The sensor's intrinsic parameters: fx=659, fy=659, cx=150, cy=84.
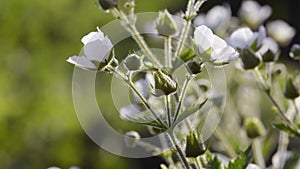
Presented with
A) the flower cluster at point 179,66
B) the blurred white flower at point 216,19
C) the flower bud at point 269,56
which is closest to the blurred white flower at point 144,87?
the flower cluster at point 179,66

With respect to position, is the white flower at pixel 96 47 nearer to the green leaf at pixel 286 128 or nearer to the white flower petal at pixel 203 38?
the white flower petal at pixel 203 38

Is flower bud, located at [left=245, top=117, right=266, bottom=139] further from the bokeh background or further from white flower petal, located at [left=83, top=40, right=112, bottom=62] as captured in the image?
the bokeh background

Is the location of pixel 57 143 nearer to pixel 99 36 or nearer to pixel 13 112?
pixel 13 112

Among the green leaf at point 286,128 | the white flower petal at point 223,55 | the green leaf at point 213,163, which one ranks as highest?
the white flower petal at point 223,55

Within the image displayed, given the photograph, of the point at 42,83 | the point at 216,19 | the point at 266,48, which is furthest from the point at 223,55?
the point at 42,83

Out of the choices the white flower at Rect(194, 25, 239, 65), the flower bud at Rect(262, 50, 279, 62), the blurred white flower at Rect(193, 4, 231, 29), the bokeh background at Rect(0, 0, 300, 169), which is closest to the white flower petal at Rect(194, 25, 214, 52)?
the white flower at Rect(194, 25, 239, 65)

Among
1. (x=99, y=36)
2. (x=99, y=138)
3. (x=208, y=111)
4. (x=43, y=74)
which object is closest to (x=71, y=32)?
(x=43, y=74)
